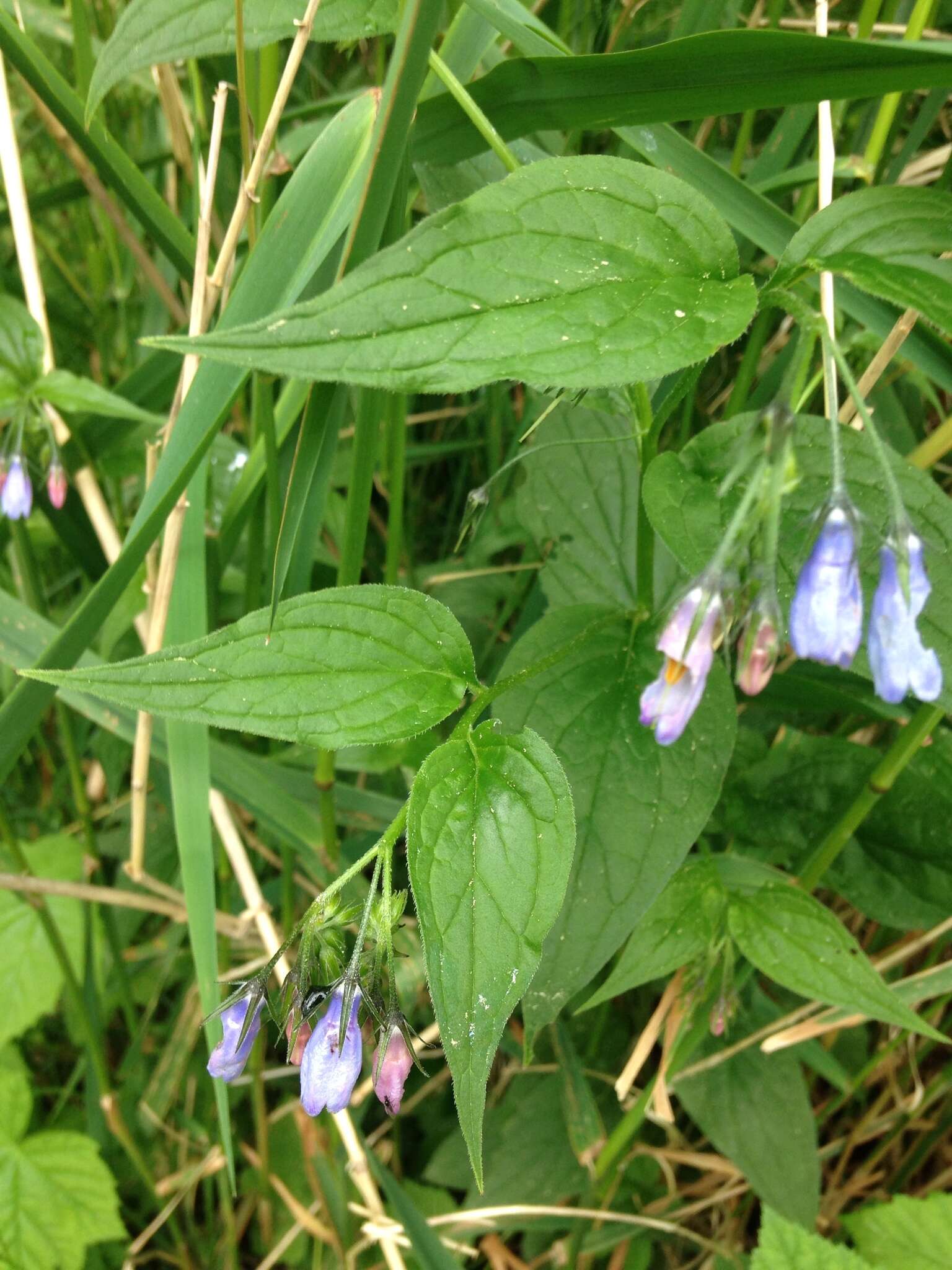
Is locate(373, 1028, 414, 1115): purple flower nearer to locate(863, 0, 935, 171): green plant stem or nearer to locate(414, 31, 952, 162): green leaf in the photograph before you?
locate(414, 31, 952, 162): green leaf

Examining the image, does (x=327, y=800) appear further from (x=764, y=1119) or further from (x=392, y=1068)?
(x=764, y=1119)

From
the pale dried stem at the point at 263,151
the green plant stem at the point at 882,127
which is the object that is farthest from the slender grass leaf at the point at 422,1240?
the green plant stem at the point at 882,127

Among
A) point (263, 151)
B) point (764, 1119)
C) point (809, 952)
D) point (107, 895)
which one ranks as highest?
point (263, 151)

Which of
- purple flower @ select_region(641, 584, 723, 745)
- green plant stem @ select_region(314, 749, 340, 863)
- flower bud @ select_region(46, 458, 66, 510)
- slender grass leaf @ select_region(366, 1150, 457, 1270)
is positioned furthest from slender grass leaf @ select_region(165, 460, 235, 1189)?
purple flower @ select_region(641, 584, 723, 745)

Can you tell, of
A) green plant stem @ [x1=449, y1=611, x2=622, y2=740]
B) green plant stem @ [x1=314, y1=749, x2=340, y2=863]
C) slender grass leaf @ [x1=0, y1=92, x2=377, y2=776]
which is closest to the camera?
green plant stem @ [x1=449, y1=611, x2=622, y2=740]

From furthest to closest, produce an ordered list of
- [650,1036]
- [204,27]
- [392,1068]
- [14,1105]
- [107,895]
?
1. [14,1105]
2. [107,895]
3. [650,1036]
4. [204,27]
5. [392,1068]

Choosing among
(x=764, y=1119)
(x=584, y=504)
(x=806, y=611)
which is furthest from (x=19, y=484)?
(x=764, y=1119)
